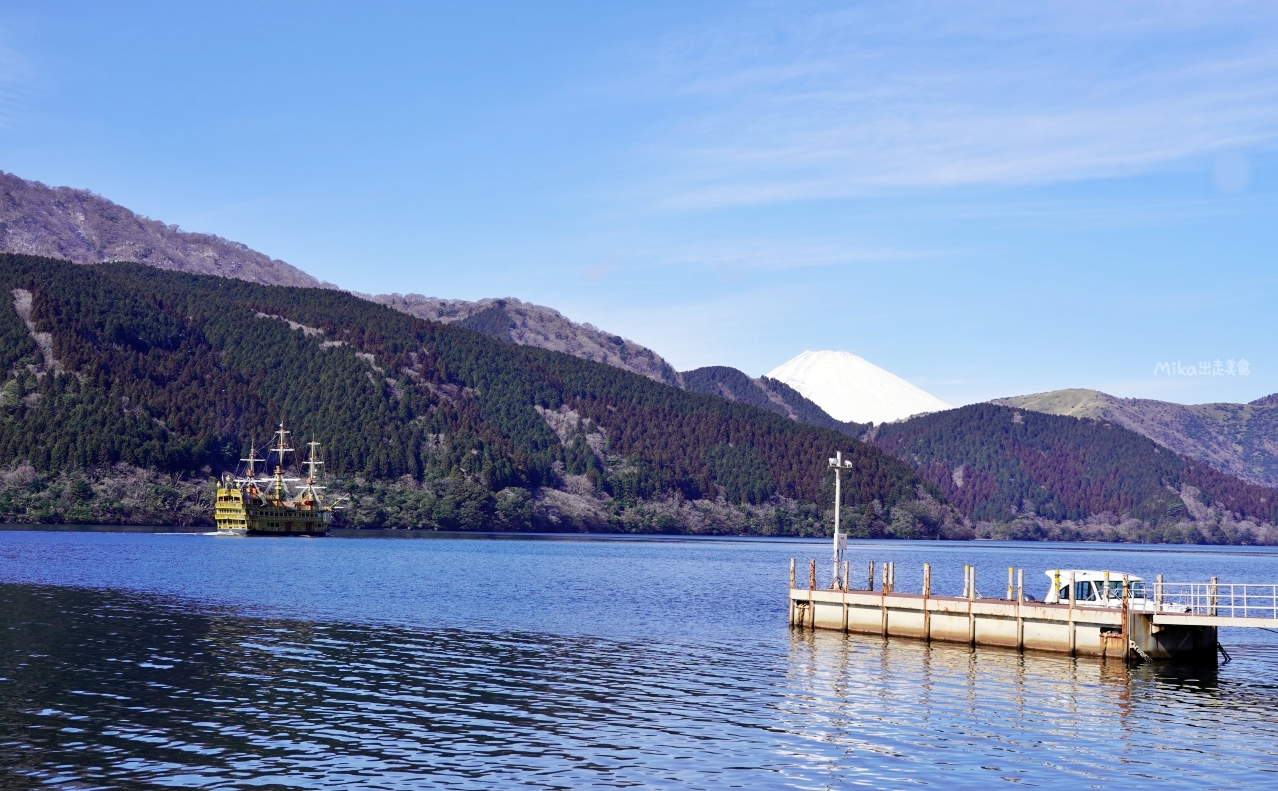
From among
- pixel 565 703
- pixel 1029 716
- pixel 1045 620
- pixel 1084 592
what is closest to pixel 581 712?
pixel 565 703

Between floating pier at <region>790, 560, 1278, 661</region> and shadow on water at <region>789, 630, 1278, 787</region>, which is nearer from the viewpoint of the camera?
shadow on water at <region>789, 630, 1278, 787</region>

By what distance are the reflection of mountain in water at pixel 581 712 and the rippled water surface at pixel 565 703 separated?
15cm

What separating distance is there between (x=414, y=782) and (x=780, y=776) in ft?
33.2

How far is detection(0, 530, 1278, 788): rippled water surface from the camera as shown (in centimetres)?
3581

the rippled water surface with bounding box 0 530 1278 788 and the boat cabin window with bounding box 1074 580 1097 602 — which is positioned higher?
the boat cabin window with bounding box 1074 580 1097 602

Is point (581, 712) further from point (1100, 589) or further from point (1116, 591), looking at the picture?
point (1116, 591)

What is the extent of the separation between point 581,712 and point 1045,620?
100 ft

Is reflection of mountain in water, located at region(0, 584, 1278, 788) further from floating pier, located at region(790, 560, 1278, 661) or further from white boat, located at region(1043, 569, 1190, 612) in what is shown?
white boat, located at region(1043, 569, 1190, 612)

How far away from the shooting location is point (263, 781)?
109ft

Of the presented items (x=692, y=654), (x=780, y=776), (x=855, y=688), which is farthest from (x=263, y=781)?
(x=692, y=654)

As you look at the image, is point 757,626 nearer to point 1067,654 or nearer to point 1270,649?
point 1067,654

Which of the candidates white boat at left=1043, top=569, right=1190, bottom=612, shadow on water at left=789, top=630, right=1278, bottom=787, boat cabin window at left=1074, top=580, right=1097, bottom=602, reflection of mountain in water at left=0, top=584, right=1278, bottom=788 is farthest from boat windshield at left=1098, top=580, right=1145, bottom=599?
reflection of mountain in water at left=0, top=584, right=1278, bottom=788

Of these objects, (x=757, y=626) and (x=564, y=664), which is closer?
(x=564, y=664)

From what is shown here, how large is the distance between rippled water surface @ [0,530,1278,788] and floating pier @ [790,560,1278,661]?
1.26 meters
